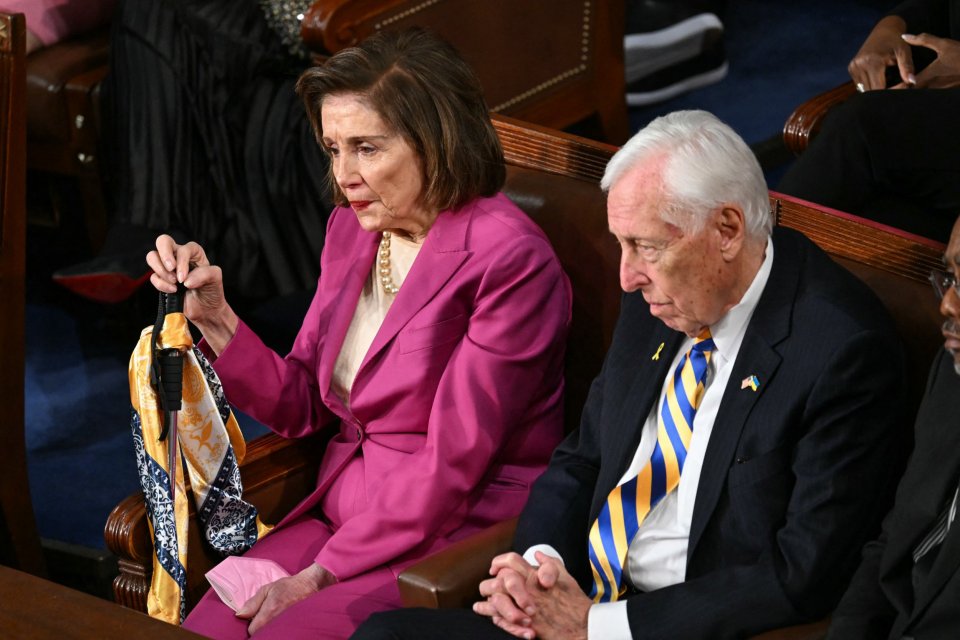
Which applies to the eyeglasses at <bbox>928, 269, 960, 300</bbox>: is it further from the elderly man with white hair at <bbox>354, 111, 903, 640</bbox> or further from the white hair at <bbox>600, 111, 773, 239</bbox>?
the white hair at <bbox>600, 111, 773, 239</bbox>

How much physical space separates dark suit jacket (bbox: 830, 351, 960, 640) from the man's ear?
0.32 metres

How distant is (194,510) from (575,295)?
0.79m

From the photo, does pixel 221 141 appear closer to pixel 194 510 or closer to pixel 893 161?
pixel 194 510

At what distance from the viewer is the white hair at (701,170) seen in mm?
2064

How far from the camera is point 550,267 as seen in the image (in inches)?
99.7

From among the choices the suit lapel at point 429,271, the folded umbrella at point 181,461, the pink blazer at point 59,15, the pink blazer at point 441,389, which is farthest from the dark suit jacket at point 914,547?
the pink blazer at point 59,15

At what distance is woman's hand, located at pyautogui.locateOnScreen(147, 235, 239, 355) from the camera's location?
101 inches

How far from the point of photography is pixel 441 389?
2506 mm

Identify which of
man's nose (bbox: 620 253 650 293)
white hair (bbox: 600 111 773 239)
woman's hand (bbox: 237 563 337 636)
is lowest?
woman's hand (bbox: 237 563 337 636)

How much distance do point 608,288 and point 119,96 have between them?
2.16m

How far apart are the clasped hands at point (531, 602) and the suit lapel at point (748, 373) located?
0.65 ft

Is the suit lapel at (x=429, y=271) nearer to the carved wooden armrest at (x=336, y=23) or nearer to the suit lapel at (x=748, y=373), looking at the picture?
the suit lapel at (x=748, y=373)

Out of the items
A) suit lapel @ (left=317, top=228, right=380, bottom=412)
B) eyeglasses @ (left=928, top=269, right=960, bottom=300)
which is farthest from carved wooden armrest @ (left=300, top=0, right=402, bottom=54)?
eyeglasses @ (left=928, top=269, right=960, bottom=300)

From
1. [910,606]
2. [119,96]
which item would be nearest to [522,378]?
[910,606]
